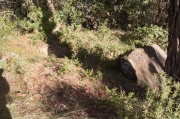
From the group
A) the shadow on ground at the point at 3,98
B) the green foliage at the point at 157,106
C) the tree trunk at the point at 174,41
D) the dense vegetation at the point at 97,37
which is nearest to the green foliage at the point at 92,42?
the dense vegetation at the point at 97,37

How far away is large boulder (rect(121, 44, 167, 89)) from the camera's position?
5.73m

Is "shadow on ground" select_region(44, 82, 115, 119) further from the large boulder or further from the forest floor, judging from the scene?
the large boulder

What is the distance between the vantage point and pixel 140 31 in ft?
27.0

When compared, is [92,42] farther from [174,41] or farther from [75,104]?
[174,41]

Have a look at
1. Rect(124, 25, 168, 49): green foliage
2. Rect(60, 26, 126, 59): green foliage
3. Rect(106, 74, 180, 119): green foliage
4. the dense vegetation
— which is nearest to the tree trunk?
the dense vegetation

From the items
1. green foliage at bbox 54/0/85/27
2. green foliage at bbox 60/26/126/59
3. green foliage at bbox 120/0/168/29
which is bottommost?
green foliage at bbox 60/26/126/59

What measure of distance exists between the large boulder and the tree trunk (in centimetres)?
143

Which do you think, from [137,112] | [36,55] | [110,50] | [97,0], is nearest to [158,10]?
[97,0]

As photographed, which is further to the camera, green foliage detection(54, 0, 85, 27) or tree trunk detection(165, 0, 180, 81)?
green foliage detection(54, 0, 85, 27)

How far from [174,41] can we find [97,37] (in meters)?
3.99

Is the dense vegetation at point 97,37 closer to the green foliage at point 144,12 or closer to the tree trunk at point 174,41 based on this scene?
the green foliage at point 144,12

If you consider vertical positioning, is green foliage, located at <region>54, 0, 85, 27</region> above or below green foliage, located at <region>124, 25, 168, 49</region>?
above

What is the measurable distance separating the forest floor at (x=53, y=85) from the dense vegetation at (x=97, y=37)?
28 millimetres

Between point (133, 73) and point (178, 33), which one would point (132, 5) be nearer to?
point (133, 73)
